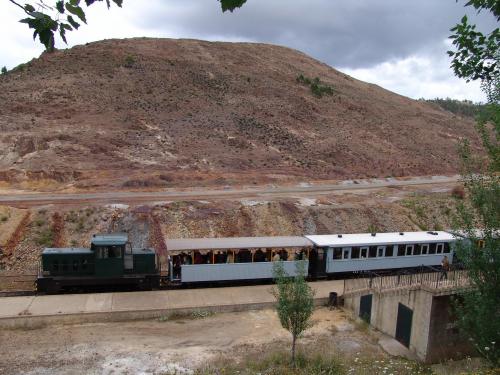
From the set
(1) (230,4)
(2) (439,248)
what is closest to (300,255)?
(2) (439,248)

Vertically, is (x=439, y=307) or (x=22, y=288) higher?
(x=439, y=307)

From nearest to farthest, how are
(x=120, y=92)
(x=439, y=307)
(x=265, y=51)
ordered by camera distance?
1. (x=439, y=307)
2. (x=120, y=92)
3. (x=265, y=51)

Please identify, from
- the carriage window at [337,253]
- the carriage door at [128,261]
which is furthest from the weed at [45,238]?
the carriage window at [337,253]

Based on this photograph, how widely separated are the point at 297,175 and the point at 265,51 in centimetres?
5381

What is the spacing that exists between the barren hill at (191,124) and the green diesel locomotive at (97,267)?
59.0ft

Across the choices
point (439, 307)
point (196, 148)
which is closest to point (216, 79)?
point (196, 148)

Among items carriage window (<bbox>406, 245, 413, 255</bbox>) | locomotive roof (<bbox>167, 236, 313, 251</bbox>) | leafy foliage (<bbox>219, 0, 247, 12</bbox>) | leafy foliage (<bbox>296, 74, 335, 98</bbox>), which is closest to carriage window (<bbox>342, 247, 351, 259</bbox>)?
locomotive roof (<bbox>167, 236, 313, 251</bbox>)

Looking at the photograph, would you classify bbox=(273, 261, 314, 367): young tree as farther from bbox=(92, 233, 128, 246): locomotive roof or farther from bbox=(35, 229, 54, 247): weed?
bbox=(35, 229, 54, 247): weed

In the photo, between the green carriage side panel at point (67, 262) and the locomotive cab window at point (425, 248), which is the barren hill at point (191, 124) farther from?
the locomotive cab window at point (425, 248)

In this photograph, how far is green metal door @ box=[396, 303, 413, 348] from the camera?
18.2 m

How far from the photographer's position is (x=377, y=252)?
25703 mm

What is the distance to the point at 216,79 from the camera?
7344cm

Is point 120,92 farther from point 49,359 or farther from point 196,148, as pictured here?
point 49,359

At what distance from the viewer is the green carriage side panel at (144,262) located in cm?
2261
